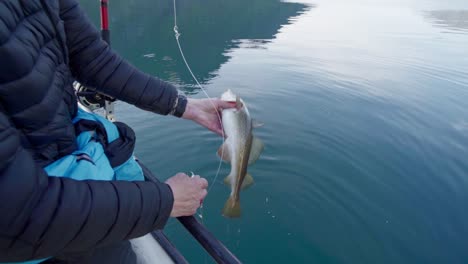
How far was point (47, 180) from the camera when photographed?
118 centimetres

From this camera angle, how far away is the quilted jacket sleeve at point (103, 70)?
6.28 feet

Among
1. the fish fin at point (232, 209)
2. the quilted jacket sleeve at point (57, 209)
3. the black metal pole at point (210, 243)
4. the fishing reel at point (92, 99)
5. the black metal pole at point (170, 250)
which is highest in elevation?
the quilted jacket sleeve at point (57, 209)

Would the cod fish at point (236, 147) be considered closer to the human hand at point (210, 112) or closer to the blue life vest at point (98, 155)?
the human hand at point (210, 112)

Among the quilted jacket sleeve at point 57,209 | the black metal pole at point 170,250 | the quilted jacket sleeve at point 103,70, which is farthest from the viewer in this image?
the black metal pole at point 170,250

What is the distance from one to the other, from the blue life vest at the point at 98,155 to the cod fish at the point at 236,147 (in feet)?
2.61

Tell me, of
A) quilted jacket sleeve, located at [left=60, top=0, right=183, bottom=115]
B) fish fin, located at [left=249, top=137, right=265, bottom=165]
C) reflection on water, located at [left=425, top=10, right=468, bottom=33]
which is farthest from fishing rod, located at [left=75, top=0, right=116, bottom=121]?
reflection on water, located at [left=425, top=10, right=468, bottom=33]

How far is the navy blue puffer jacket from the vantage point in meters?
1.08

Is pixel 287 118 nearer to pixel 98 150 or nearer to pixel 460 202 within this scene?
pixel 460 202

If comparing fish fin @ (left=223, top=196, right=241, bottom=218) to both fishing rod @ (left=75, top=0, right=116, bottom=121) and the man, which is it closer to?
the man

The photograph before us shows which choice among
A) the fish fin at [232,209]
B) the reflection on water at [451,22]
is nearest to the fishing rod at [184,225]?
the fish fin at [232,209]

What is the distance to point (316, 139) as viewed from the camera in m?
6.88

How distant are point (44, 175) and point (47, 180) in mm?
22

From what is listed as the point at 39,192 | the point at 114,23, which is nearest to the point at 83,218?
the point at 39,192

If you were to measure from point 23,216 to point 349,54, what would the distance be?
51.1ft
